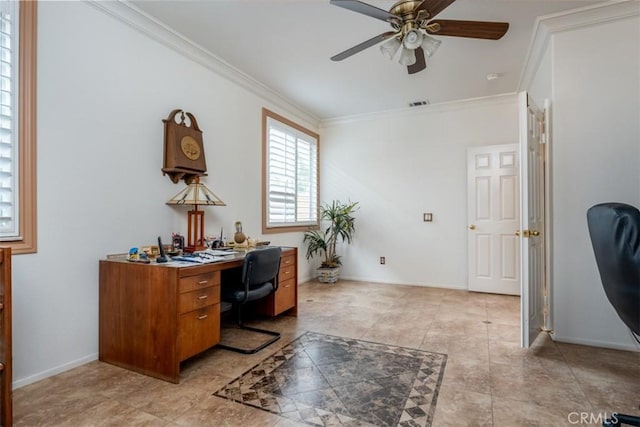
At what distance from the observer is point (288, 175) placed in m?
4.67

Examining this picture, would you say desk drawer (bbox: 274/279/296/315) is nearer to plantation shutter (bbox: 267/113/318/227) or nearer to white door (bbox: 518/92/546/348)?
plantation shutter (bbox: 267/113/318/227)

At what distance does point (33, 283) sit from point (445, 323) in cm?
329

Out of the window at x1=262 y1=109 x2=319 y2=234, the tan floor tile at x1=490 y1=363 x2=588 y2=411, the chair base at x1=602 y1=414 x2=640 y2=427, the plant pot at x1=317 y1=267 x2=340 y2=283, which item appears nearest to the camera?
the chair base at x1=602 y1=414 x2=640 y2=427

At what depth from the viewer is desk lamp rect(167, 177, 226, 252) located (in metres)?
2.81

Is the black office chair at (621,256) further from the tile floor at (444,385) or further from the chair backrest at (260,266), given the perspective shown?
the chair backrest at (260,266)

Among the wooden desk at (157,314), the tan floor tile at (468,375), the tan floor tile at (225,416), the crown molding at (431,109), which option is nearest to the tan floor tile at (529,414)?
the tan floor tile at (468,375)

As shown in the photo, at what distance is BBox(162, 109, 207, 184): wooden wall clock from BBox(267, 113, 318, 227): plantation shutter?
4.08 feet

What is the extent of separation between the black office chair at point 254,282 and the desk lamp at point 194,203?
0.47 meters

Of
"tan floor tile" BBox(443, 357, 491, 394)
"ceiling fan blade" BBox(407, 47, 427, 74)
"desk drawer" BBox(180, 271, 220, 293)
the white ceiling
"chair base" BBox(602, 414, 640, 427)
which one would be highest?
the white ceiling

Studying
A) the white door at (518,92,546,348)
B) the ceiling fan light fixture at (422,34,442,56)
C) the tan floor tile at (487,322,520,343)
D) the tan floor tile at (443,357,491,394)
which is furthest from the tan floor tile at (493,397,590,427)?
the ceiling fan light fixture at (422,34,442,56)

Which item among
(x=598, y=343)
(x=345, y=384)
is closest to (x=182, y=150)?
(x=345, y=384)

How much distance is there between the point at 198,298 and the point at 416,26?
2.37m

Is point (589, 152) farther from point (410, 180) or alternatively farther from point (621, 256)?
point (410, 180)

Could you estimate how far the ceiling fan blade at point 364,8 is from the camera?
1964 mm
